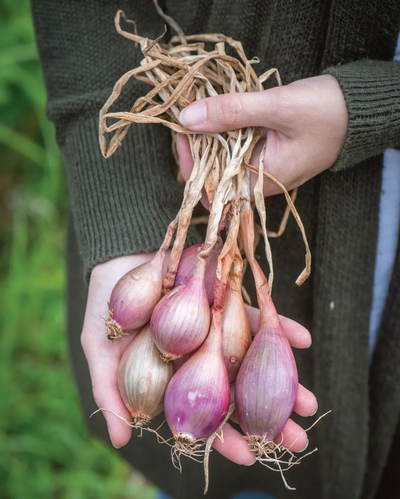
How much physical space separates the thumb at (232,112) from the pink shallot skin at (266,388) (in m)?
0.27

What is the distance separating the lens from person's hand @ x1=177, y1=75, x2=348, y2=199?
2.08 feet

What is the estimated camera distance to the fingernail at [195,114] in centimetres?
65

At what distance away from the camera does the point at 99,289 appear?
0.74 meters

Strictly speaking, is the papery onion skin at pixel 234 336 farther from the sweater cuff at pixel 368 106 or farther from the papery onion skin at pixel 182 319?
the sweater cuff at pixel 368 106

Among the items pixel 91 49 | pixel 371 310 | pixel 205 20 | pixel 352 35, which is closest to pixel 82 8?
pixel 91 49

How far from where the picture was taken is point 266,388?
0.59 m

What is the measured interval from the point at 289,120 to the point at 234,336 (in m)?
0.28

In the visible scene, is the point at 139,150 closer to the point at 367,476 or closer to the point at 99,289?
the point at 99,289

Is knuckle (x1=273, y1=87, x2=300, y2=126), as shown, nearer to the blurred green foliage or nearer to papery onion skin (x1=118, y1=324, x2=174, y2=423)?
papery onion skin (x1=118, y1=324, x2=174, y2=423)

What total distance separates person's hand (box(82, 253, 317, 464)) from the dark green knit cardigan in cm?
3

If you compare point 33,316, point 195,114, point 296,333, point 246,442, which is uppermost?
point 195,114

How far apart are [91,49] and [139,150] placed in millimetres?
192

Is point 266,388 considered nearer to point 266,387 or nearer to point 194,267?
point 266,387

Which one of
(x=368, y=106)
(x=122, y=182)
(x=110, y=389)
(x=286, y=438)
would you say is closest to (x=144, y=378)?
(x=110, y=389)
